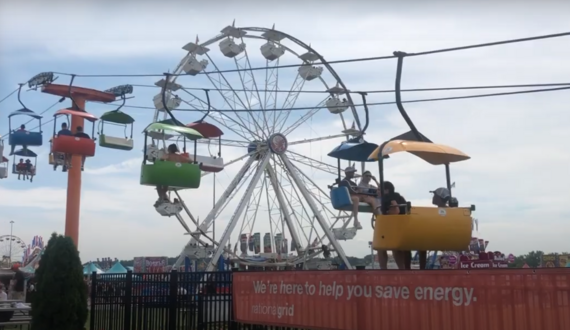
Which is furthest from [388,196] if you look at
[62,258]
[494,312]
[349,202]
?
[62,258]

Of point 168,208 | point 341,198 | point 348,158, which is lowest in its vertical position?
point 341,198

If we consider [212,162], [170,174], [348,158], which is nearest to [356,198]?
[348,158]

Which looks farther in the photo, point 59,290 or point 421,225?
point 59,290

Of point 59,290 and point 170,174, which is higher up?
point 170,174

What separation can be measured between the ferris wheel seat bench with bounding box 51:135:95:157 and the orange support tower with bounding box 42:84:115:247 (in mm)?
1199

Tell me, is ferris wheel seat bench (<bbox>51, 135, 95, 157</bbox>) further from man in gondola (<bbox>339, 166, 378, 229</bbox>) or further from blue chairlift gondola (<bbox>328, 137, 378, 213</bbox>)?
man in gondola (<bbox>339, 166, 378, 229</bbox>)

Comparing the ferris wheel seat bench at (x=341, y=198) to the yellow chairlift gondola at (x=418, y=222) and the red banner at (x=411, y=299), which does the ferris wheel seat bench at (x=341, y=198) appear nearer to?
the yellow chairlift gondola at (x=418, y=222)

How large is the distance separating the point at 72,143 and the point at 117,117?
1.56 m

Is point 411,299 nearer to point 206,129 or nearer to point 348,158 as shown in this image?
point 348,158

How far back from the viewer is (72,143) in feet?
62.1

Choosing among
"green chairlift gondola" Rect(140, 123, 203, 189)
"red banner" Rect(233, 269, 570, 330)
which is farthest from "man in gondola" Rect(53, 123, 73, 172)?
"red banner" Rect(233, 269, 570, 330)

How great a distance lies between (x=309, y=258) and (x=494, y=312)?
75.3 ft

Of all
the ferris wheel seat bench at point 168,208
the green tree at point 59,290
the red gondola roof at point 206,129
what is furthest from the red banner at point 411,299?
the ferris wheel seat bench at point 168,208

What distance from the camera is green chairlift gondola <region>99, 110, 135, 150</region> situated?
64.4 feet
